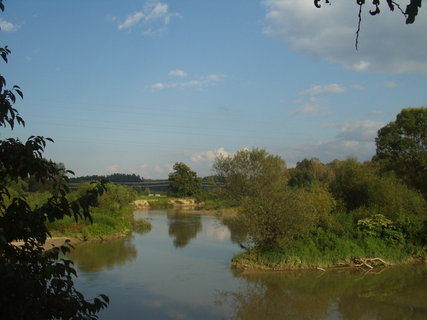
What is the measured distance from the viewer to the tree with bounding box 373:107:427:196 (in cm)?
2977

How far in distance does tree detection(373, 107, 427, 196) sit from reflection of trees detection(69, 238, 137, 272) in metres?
20.0

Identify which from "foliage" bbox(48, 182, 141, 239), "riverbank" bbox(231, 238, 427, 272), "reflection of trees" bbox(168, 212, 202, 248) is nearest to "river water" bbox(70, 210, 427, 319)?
"riverbank" bbox(231, 238, 427, 272)

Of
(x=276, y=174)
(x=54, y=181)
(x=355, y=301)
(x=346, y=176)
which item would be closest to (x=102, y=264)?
(x=355, y=301)

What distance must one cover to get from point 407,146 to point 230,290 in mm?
22275

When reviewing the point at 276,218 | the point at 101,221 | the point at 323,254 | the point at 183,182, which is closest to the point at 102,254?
the point at 101,221

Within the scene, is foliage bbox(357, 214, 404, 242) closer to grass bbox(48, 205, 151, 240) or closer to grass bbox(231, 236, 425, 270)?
grass bbox(231, 236, 425, 270)

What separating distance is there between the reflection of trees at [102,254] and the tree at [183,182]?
50.0 meters

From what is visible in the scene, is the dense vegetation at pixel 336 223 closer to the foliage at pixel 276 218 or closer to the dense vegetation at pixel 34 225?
the foliage at pixel 276 218

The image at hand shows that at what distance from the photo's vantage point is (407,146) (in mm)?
32281

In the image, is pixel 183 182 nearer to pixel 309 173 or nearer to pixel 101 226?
pixel 309 173

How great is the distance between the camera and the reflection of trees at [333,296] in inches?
550

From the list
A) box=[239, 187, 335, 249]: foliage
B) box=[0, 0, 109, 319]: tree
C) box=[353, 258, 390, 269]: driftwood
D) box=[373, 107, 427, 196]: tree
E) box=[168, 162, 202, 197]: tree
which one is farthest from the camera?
box=[168, 162, 202, 197]: tree

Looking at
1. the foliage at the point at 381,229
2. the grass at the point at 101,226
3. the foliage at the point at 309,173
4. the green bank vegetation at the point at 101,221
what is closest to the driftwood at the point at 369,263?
the foliage at the point at 381,229

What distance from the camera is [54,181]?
421 centimetres
